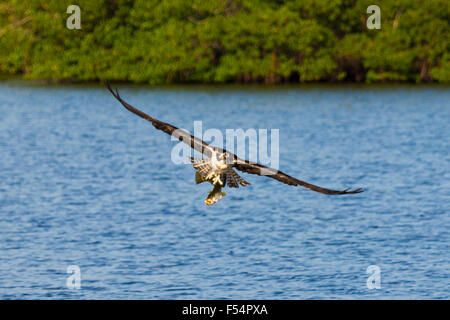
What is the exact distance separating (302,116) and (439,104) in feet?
32.5

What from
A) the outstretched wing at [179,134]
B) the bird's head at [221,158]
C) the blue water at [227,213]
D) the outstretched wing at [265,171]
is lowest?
the blue water at [227,213]

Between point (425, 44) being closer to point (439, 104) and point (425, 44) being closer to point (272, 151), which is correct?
point (439, 104)

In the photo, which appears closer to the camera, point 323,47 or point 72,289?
point 72,289

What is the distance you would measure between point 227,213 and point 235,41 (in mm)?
45736

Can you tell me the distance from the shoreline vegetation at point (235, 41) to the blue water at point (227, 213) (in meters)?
16.4

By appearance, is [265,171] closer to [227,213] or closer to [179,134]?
[179,134]

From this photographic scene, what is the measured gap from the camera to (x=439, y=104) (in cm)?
6262

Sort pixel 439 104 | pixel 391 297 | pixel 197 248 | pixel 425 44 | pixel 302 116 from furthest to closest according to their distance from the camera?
pixel 425 44, pixel 439 104, pixel 302 116, pixel 197 248, pixel 391 297

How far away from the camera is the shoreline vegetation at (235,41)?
75.1 metres

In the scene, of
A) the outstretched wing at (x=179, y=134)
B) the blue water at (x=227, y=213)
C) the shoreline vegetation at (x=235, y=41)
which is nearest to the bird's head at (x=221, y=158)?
the outstretched wing at (x=179, y=134)

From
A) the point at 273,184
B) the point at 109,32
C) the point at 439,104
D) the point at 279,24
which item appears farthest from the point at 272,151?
the point at 109,32

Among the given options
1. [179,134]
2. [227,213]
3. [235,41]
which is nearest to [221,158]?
[179,134]

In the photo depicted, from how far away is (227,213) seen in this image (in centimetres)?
3191

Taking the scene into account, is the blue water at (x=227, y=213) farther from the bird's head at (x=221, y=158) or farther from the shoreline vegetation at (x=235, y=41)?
the shoreline vegetation at (x=235, y=41)
